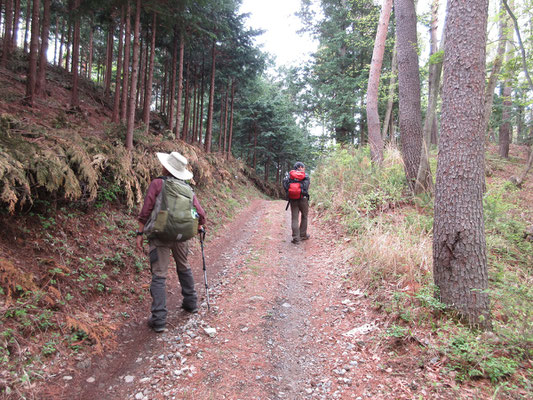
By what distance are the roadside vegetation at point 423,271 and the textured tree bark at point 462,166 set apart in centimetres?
34

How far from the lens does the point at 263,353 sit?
11.2ft

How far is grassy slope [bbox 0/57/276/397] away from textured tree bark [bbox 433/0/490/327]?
442 centimetres

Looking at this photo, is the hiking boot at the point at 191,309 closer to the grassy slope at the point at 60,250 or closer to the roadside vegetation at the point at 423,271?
the grassy slope at the point at 60,250

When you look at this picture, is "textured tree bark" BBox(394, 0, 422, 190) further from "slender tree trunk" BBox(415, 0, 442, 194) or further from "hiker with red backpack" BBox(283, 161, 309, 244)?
"hiker with red backpack" BBox(283, 161, 309, 244)

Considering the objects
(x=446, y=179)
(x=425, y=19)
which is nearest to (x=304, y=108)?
(x=425, y=19)

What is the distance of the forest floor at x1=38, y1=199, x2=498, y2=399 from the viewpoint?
9.07 feet

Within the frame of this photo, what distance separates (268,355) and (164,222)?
2127 millimetres

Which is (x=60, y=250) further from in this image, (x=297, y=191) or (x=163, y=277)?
(x=297, y=191)

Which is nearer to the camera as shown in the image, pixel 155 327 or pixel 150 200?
pixel 155 327

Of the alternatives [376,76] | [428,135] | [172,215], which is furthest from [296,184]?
[376,76]

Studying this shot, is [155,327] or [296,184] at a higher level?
[296,184]

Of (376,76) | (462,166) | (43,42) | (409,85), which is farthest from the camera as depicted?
(376,76)

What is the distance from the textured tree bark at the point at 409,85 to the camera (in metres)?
8.25

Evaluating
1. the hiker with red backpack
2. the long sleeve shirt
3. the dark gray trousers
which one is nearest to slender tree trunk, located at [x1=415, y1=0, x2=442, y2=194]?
the hiker with red backpack
